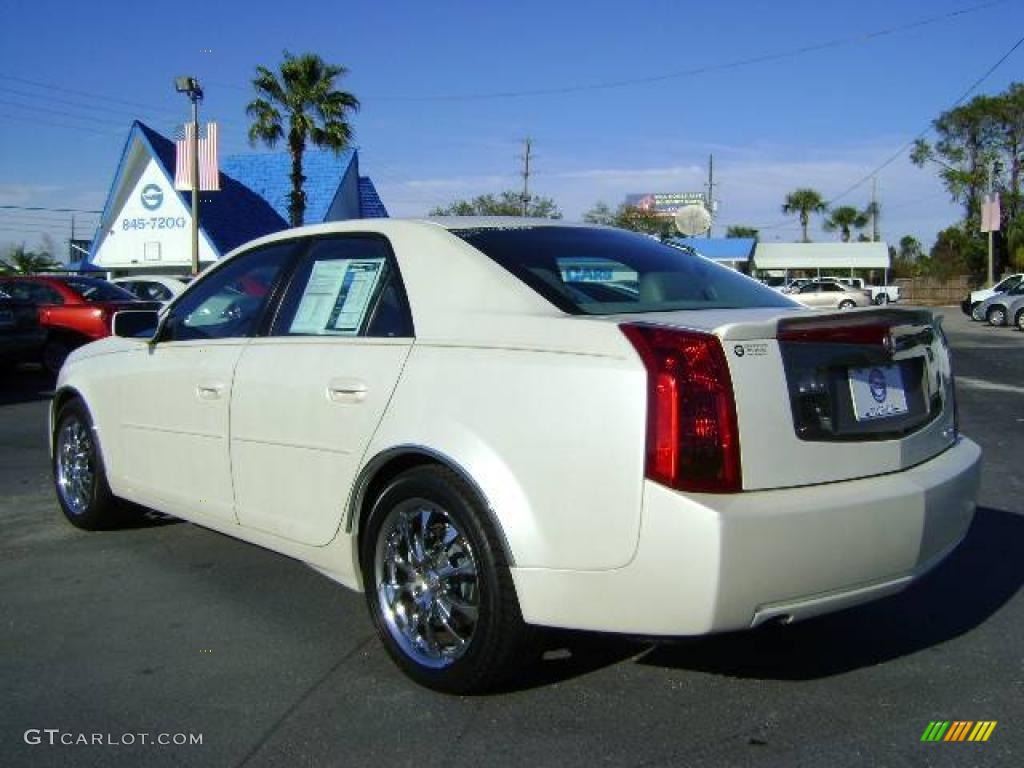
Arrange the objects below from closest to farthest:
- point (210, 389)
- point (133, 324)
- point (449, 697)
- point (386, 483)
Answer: point (449, 697), point (386, 483), point (210, 389), point (133, 324)

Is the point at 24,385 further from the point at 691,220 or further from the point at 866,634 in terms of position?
the point at 866,634

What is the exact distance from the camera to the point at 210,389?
4398mm

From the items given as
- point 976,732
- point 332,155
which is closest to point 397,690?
point 976,732

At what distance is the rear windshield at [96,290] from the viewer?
15.6 meters

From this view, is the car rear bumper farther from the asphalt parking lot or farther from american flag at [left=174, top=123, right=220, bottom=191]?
american flag at [left=174, top=123, right=220, bottom=191]

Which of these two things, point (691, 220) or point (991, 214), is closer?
point (691, 220)

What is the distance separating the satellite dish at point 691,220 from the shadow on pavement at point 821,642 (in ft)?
28.2

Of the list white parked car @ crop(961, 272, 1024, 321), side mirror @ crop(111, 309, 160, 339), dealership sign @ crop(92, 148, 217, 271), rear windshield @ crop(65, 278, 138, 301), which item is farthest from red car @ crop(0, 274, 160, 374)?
white parked car @ crop(961, 272, 1024, 321)

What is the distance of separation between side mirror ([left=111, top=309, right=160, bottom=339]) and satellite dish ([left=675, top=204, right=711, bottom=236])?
28.4 feet

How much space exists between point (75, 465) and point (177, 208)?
85.6 feet

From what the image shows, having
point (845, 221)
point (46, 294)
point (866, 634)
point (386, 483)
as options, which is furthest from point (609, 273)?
point (845, 221)

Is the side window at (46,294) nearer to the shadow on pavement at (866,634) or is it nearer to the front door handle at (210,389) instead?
the front door handle at (210,389)

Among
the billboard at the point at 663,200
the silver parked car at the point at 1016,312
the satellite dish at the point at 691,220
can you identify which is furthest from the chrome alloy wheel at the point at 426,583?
the billboard at the point at 663,200

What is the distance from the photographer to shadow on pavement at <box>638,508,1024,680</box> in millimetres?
3703
